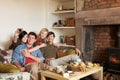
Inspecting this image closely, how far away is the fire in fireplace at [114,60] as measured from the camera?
345cm

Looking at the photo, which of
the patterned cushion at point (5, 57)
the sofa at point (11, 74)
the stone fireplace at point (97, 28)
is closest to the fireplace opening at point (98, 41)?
the stone fireplace at point (97, 28)

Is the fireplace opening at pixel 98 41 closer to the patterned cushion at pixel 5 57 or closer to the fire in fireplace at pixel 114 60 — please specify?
the fire in fireplace at pixel 114 60

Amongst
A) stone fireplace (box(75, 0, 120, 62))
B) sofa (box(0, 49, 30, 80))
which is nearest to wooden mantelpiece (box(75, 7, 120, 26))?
stone fireplace (box(75, 0, 120, 62))

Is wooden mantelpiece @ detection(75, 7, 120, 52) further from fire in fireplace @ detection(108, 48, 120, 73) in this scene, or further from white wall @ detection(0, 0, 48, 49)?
white wall @ detection(0, 0, 48, 49)

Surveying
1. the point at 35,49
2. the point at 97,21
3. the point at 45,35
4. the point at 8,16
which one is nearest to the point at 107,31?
the point at 97,21

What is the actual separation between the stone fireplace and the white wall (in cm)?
115

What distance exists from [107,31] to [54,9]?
1568mm

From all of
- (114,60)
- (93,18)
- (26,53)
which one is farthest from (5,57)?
(114,60)

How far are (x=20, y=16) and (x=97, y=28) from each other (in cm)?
179

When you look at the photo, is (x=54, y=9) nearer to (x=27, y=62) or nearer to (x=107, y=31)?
(x=107, y=31)

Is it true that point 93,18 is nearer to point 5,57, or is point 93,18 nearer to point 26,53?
point 26,53

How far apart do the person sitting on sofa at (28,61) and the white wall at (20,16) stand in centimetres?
114

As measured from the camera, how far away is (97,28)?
13.2 feet

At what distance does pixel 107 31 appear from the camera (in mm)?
3848
